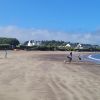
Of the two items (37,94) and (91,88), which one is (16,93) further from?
(91,88)

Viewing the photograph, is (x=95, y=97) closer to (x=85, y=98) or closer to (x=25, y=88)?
(x=85, y=98)

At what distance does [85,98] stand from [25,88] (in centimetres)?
318

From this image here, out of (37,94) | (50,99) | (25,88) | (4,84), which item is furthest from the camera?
(4,84)

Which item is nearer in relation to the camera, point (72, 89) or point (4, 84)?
point (72, 89)

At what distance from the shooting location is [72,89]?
15.5m

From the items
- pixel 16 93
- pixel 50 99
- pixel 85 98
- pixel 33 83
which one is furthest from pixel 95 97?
pixel 33 83

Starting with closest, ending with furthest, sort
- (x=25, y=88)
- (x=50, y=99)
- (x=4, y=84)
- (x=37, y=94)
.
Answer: (x=50, y=99) < (x=37, y=94) < (x=25, y=88) < (x=4, y=84)

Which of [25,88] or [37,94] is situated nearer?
[37,94]

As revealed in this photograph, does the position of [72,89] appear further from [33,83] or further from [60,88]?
[33,83]

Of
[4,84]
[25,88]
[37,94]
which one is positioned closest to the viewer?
[37,94]

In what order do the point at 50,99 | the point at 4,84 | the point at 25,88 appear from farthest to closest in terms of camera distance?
the point at 4,84 < the point at 25,88 < the point at 50,99

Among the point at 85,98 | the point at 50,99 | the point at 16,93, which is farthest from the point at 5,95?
the point at 85,98

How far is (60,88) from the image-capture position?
15703mm

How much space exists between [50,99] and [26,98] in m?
0.84
